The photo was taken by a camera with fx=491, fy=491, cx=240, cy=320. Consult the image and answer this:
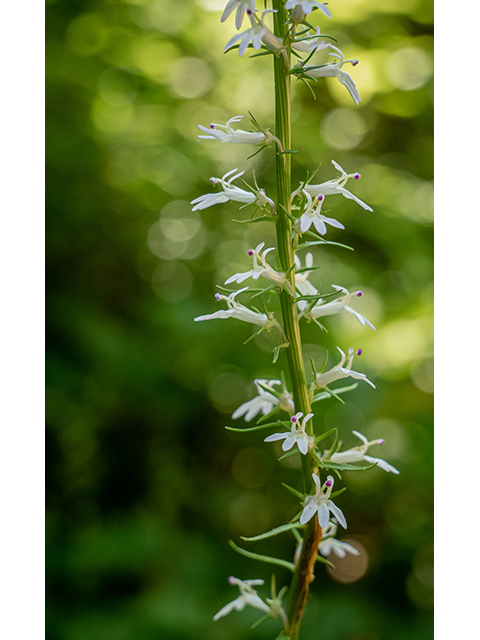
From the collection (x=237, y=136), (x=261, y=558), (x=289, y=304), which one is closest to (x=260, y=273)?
(x=289, y=304)

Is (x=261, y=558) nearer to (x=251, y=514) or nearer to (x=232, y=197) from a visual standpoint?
(x=232, y=197)

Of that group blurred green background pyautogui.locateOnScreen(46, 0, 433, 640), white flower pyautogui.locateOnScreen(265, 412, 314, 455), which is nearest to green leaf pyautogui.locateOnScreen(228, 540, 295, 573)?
white flower pyautogui.locateOnScreen(265, 412, 314, 455)

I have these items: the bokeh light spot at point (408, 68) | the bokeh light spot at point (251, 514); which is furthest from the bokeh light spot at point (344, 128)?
the bokeh light spot at point (251, 514)

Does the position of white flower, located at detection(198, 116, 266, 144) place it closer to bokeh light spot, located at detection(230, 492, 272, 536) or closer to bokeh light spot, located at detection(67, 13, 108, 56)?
bokeh light spot, located at detection(67, 13, 108, 56)

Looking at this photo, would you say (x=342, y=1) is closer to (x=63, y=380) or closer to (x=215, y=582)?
(x=63, y=380)

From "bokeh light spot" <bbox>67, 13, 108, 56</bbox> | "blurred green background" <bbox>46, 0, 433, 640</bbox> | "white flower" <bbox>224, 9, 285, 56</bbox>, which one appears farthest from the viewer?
"bokeh light spot" <bbox>67, 13, 108, 56</bbox>

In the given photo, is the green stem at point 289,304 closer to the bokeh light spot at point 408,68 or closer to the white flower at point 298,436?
the white flower at point 298,436
